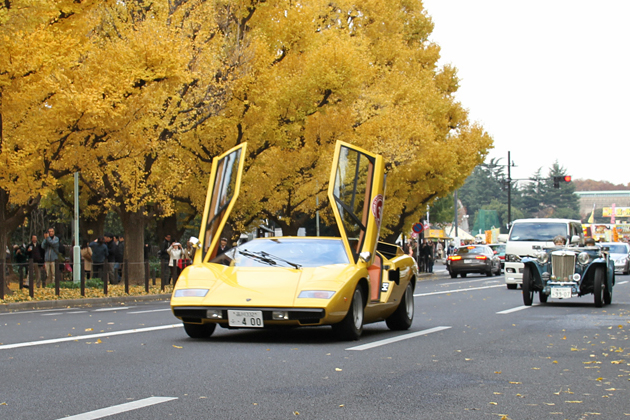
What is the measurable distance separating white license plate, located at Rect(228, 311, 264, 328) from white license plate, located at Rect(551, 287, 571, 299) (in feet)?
30.4

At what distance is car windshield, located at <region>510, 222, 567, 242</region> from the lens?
26812mm

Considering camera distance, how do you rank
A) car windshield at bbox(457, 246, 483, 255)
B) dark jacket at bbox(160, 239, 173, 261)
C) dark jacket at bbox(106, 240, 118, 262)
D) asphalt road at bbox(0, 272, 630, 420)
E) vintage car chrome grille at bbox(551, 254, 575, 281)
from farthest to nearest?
car windshield at bbox(457, 246, 483, 255)
dark jacket at bbox(160, 239, 173, 261)
dark jacket at bbox(106, 240, 118, 262)
vintage car chrome grille at bbox(551, 254, 575, 281)
asphalt road at bbox(0, 272, 630, 420)

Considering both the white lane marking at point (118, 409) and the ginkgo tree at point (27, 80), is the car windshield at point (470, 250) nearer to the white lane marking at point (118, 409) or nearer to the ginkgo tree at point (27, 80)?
the ginkgo tree at point (27, 80)

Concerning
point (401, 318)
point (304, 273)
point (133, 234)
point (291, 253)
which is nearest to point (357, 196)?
point (291, 253)

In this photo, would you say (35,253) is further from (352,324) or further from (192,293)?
(352,324)

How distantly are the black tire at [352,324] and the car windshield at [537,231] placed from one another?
56.4ft

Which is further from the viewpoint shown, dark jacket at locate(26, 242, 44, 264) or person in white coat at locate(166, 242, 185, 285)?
person in white coat at locate(166, 242, 185, 285)

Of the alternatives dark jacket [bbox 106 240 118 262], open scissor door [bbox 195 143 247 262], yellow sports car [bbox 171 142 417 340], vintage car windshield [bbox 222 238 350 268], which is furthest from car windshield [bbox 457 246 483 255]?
open scissor door [bbox 195 143 247 262]

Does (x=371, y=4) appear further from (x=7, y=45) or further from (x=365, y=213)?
(x=365, y=213)

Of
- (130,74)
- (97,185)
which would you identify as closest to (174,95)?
(130,74)

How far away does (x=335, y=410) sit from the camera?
5965 millimetres

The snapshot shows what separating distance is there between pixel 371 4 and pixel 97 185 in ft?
73.4

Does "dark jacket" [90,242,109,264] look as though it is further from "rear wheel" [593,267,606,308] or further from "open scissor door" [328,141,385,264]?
"open scissor door" [328,141,385,264]

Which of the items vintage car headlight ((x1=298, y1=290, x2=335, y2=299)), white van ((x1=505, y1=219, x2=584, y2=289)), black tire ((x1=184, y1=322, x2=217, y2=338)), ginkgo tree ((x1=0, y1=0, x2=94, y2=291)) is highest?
ginkgo tree ((x1=0, y1=0, x2=94, y2=291))
